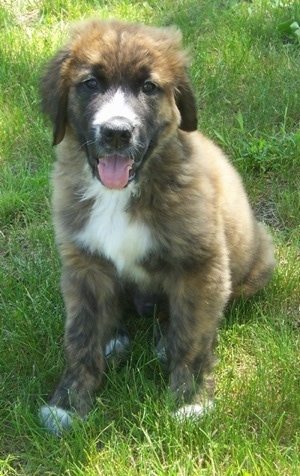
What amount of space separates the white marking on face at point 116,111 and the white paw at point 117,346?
1081mm

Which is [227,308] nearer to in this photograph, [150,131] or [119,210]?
[119,210]

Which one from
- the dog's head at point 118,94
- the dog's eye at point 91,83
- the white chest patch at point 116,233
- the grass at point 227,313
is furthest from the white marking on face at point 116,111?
the grass at point 227,313

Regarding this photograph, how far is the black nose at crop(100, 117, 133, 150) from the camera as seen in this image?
2756mm

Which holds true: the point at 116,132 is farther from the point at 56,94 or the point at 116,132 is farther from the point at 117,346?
the point at 117,346

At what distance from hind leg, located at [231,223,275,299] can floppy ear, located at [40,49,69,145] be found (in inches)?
44.7

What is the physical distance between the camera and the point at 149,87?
2.96 meters

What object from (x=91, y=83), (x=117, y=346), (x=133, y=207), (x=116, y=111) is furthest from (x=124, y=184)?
→ (x=117, y=346)

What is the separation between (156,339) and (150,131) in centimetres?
101

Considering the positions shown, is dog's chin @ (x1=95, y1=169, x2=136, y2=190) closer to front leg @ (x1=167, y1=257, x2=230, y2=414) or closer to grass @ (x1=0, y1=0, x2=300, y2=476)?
front leg @ (x1=167, y1=257, x2=230, y2=414)

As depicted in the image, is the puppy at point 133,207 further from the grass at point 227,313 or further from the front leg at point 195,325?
the grass at point 227,313

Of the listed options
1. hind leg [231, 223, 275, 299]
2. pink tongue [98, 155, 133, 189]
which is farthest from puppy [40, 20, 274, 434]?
hind leg [231, 223, 275, 299]

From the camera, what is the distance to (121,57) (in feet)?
9.45

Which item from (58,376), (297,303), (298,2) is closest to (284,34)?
(298,2)

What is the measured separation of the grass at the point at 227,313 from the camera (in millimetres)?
2861
